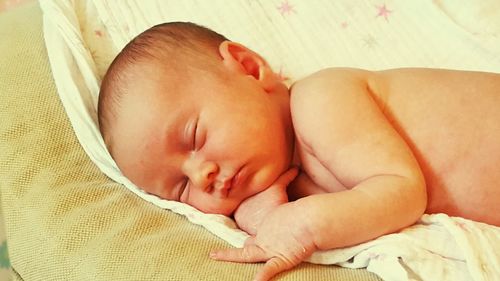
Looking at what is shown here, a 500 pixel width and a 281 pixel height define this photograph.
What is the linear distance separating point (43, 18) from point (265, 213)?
69 centimetres

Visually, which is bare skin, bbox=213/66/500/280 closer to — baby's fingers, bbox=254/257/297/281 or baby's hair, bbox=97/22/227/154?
baby's fingers, bbox=254/257/297/281

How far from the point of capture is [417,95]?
97cm

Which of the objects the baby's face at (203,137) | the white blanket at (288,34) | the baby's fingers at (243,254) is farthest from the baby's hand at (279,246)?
the white blanket at (288,34)

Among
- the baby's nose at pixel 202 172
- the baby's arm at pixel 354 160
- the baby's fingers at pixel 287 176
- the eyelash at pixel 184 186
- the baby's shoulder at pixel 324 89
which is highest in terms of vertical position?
the baby's shoulder at pixel 324 89

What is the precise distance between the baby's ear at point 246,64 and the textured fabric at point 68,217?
0.88 ft

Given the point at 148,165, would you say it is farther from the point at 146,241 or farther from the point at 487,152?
the point at 487,152

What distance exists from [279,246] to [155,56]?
0.39 metres

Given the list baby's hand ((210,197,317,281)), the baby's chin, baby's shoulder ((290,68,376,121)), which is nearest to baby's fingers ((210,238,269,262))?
baby's hand ((210,197,317,281))

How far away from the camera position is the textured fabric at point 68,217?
2.74 feet

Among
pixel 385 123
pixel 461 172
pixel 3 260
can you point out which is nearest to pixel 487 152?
pixel 461 172

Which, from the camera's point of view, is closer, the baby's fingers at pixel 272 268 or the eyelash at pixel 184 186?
the baby's fingers at pixel 272 268

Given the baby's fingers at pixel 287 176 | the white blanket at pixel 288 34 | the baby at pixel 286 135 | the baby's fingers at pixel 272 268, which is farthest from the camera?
the white blanket at pixel 288 34

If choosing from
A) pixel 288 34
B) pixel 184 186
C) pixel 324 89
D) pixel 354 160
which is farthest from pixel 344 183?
pixel 288 34

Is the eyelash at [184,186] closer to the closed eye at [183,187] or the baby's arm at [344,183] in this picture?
the closed eye at [183,187]
